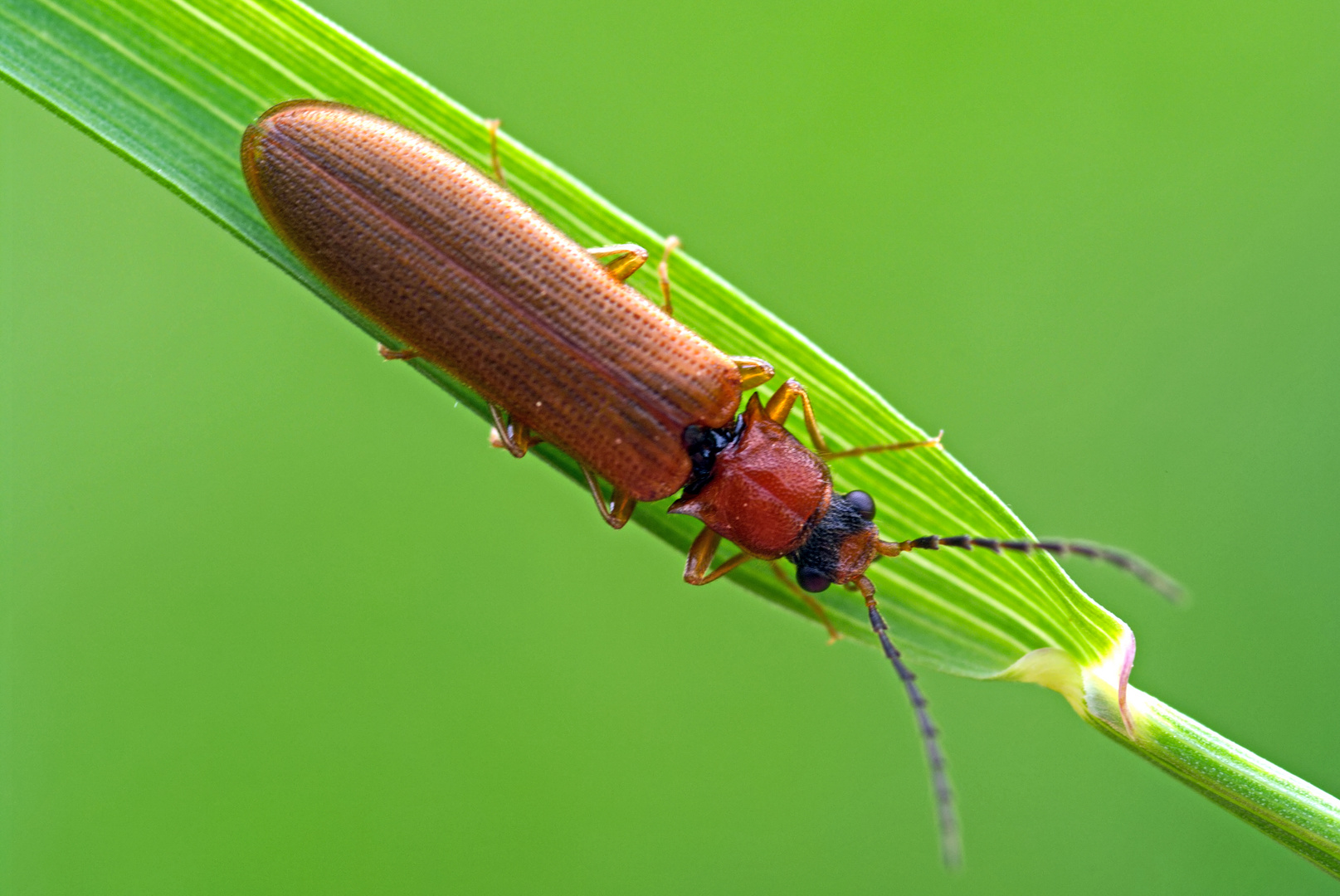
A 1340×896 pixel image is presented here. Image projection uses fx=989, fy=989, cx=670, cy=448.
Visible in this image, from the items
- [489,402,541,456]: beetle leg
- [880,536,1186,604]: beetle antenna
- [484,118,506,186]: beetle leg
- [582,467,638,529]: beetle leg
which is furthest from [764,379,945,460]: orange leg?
[484,118,506,186]: beetle leg

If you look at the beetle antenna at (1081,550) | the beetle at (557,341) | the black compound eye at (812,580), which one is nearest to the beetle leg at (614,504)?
the beetle at (557,341)

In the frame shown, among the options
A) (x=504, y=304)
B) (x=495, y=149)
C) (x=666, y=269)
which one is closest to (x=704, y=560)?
(x=666, y=269)

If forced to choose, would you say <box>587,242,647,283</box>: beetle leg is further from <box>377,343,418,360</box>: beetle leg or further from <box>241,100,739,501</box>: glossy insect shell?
<box>377,343,418,360</box>: beetle leg

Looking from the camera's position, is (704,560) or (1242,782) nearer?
(1242,782)

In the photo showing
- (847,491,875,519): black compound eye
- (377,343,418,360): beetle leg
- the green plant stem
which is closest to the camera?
the green plant stem

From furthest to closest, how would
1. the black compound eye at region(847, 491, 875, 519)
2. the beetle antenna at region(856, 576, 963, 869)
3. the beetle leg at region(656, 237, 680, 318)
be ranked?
the black compound eye at region(847, 491, 875, 519), the beetle leg at region(656, 237, 680, 318), the beetle antenna at region(856, 576, 963, 869)

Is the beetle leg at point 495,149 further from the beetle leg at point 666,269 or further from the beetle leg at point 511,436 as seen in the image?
the beetle leg at point 511,436

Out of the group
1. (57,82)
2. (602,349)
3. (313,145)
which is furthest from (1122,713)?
(57,82)

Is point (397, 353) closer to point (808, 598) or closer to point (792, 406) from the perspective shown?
point (792, 406)
